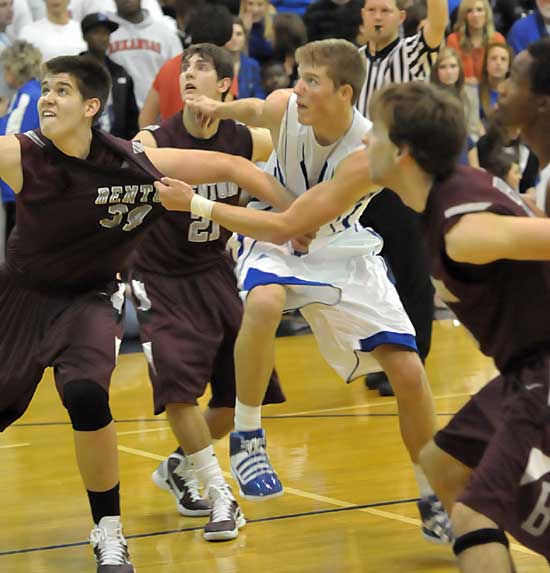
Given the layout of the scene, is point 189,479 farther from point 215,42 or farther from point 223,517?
point 215,42

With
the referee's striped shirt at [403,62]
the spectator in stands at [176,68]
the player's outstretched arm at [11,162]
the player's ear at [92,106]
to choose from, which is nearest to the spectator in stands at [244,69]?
the spectator in stands at [176,68]

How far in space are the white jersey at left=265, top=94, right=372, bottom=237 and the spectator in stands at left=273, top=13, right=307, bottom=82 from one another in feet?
18.2

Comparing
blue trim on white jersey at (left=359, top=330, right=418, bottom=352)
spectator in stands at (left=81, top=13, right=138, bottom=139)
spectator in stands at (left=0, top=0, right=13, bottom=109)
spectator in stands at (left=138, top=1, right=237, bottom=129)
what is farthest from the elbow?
spectator in stands at (left=81, top=13, right=138, bottom=139)

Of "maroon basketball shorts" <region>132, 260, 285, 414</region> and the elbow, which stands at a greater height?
the elbow

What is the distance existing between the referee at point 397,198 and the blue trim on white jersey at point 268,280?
7.74 feet

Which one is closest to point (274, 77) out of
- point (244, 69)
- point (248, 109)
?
point (244, 69)

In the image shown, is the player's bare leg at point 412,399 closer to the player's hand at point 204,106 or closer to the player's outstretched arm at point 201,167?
the player's outstretched arm at point 201,167

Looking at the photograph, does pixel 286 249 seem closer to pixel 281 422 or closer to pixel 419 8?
pixel 281 422

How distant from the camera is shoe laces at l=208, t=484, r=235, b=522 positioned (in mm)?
5402

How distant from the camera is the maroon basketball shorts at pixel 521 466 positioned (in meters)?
3.59

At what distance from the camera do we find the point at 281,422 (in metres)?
7.46

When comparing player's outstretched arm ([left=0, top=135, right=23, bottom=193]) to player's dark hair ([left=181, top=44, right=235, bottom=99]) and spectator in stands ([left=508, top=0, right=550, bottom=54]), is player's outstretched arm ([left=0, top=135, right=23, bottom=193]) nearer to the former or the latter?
player's dark hair ([left=181, top=44, right=235, bottom=99])

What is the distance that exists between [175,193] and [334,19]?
6.50 m

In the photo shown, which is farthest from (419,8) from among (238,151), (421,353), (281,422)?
(238,151)
